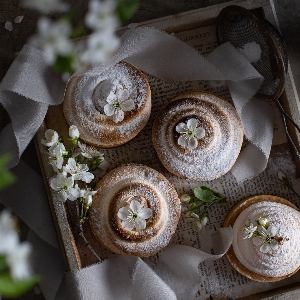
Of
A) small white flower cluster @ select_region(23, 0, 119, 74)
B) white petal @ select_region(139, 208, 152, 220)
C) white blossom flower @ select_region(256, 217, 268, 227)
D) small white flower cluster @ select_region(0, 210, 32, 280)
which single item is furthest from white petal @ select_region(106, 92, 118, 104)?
small white flower cluster @ select_region(0, 210, 32, 280)

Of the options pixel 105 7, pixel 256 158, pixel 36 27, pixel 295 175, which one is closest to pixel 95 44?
pixel 105 7

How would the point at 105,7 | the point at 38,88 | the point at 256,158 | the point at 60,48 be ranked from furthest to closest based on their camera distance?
1. the point at 256,158
2. the point at 38,88
3. the point at 105,7
4. the point at 60,48

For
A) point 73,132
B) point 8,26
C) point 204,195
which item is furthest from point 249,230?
point 8,26

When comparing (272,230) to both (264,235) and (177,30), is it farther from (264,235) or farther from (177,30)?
(177,30)

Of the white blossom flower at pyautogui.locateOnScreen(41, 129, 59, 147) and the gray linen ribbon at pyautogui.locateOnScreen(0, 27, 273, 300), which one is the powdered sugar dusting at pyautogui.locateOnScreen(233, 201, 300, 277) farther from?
the white blossom flower at pyautogui.locateOnScreen(41, 129, 59, 147)

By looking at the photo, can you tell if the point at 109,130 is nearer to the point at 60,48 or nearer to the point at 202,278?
the point at 60,48

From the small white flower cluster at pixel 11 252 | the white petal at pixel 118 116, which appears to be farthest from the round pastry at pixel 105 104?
the small white flower cluster at pixel 11 252

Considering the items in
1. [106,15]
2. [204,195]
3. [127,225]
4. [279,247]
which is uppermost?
[106,15]
